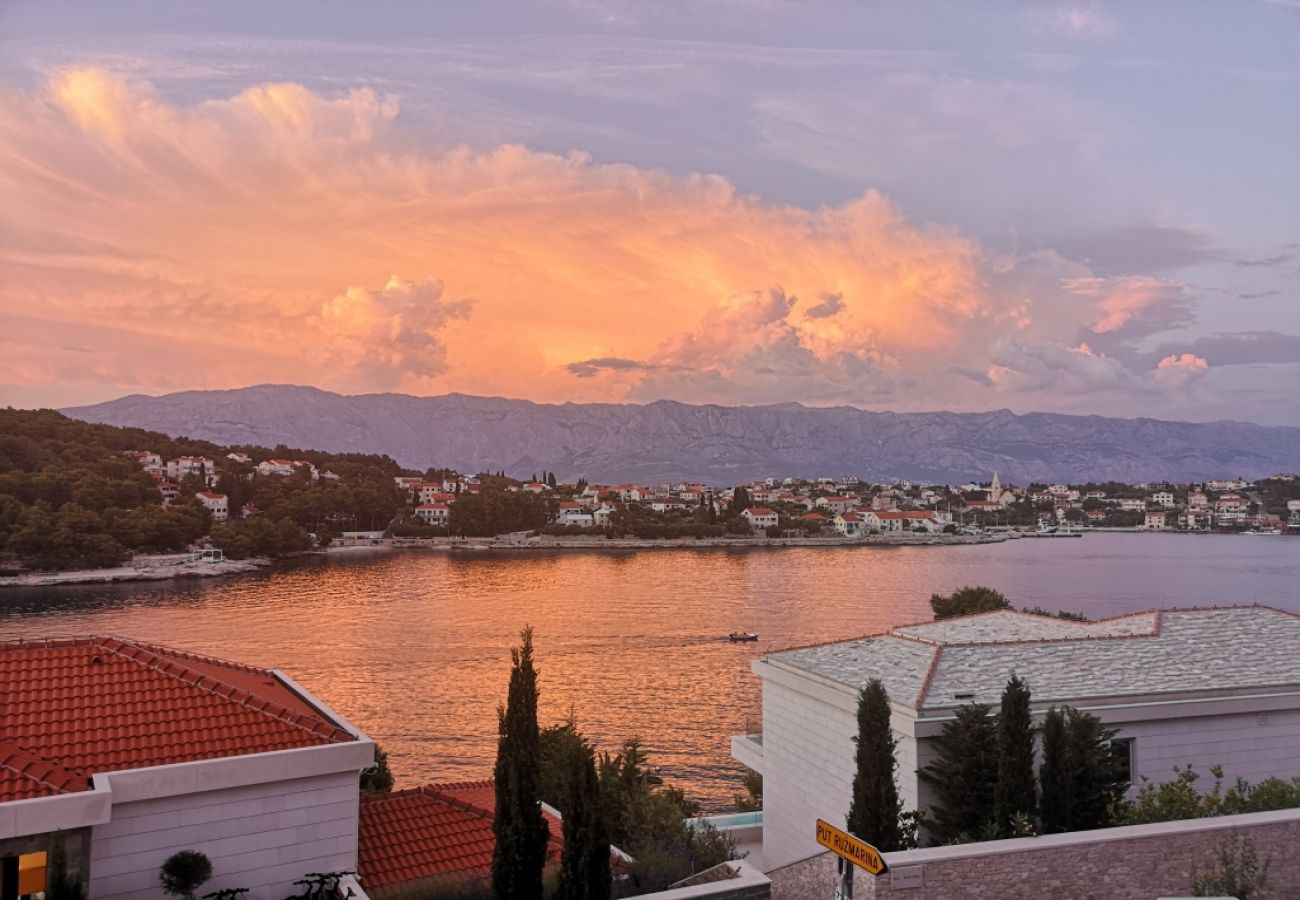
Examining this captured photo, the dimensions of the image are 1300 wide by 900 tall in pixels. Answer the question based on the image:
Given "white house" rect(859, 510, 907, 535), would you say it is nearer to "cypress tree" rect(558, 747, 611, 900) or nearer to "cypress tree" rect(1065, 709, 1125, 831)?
"cypress tree" rect(1065, 709, 1125, 831)

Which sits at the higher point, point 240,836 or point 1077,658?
point 1077,658

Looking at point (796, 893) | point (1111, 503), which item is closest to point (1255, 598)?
point (796, 893)

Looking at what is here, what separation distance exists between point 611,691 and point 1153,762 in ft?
71.8

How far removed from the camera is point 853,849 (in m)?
4.23

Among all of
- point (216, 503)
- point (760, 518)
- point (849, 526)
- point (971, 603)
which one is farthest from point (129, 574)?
point (849, 526)

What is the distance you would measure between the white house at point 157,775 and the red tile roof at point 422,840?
0.83 meters

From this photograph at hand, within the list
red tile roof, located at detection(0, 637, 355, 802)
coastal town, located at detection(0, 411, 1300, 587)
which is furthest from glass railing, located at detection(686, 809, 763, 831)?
coastal town, located at detection(0, 411, 1300, 587)

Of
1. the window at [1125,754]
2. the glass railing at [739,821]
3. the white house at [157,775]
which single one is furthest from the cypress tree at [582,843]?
the glass railing at [739,821]

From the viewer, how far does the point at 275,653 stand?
35094 mm

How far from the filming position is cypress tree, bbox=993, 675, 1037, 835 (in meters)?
6.70

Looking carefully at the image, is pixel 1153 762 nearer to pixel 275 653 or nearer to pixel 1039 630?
pixel 1039 630

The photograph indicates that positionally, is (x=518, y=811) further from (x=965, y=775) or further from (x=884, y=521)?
(x=884, y=521)

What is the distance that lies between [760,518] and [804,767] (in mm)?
92647

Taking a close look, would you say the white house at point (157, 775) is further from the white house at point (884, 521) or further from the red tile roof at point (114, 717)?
the white house at point (884, 521)
